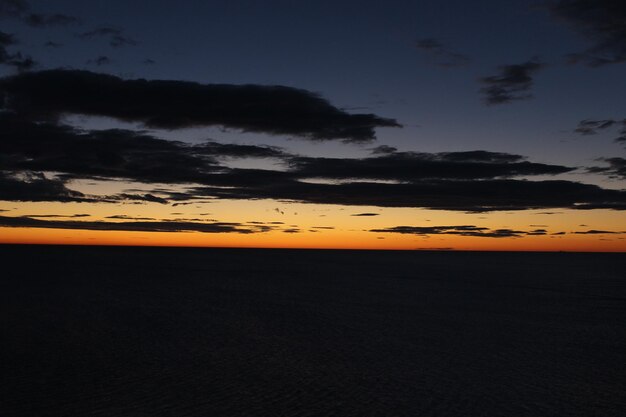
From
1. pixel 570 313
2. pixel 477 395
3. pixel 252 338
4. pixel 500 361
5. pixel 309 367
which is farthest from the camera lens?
pixel 570 313

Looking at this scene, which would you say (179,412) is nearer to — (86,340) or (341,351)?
(341,351)

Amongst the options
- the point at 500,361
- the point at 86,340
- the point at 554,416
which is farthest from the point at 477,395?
the point at 86,340

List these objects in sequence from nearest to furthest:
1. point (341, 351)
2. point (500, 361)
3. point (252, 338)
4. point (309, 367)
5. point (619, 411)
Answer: point (619, 411)
point (309, 367)
point (500, 361)
point (341, 351)
point (252, 338)

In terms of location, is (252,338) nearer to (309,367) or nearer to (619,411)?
(309,367)

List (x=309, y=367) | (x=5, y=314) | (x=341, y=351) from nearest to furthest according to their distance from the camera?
(x=309, y=367) < (x=341, y=351) < (x=5, y=314)

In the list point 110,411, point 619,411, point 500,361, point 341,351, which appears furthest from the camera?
point 341,351

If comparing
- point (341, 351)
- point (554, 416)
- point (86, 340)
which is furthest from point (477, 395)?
point (86, 340)

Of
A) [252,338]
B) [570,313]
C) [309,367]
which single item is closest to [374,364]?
[309,367]

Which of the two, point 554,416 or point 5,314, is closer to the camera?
point 554,416

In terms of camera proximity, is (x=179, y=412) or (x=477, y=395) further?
(x=477, y=395)
